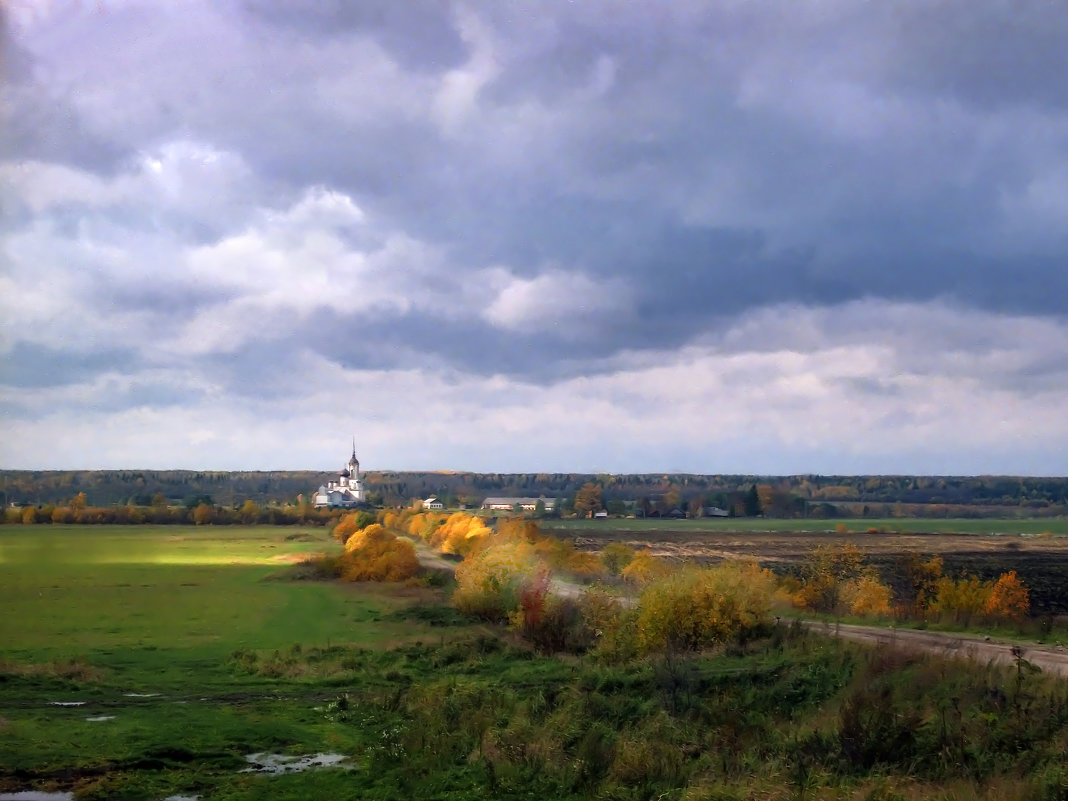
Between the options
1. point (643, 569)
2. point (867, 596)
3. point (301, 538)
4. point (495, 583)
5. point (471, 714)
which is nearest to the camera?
point (471, 714)

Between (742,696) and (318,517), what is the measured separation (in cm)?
9556

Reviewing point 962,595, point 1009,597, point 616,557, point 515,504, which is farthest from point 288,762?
point 515,504

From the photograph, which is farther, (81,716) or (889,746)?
(81,716)

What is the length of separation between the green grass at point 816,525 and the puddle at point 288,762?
8394 centimetres

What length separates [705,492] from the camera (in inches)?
5920

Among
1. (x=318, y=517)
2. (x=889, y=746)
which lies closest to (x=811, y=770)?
(x=889, y=746)

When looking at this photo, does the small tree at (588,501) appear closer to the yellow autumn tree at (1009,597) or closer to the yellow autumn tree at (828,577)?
the yellow autumn tree at (828,577)

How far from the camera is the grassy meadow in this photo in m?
15.7

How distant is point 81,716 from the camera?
21.1m

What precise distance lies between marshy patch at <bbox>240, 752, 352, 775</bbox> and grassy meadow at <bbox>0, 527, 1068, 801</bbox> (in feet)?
0.82

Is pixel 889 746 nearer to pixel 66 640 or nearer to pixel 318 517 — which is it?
pixel 66 640

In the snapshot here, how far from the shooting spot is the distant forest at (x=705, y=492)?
117 metres

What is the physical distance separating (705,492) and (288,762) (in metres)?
137

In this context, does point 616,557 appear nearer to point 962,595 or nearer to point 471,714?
point 962,595
